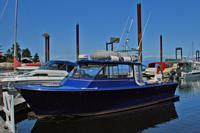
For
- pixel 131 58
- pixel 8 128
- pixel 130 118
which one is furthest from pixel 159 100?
pixel 8 128

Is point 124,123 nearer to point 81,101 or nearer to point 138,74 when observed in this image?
point 81,101

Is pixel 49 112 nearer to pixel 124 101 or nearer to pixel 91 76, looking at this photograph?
pixel 91 76

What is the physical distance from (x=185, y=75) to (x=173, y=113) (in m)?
34.4

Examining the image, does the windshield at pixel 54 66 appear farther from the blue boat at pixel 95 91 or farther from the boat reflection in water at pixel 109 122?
the boat reflection in water at pixel 109 122

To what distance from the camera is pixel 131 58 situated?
16406 mm

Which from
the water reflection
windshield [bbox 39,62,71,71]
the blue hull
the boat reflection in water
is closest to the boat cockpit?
the blue hull

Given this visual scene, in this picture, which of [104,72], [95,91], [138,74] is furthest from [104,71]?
[138,74]

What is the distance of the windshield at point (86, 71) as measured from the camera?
13880mm

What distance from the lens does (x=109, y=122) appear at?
12.8m

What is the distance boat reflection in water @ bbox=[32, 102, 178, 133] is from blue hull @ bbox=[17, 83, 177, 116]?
354mm

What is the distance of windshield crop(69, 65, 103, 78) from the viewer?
13.9 m

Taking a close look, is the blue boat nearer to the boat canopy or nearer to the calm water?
the calm water

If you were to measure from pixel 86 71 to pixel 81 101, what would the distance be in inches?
68.0

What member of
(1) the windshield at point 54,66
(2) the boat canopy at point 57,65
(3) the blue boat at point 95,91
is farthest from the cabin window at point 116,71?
(1) the windshield at point 54,66
